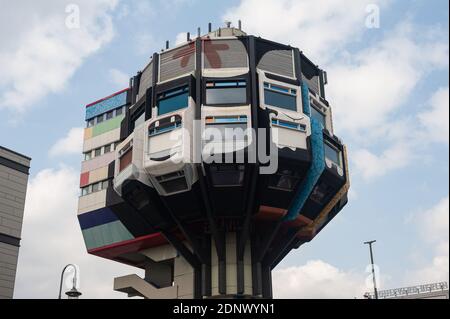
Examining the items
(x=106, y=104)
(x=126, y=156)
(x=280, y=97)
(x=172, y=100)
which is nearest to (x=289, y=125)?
(x=280, y=97)

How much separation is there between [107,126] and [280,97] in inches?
932

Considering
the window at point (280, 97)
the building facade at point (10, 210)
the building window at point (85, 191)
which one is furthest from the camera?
the building window at point (85, 191)

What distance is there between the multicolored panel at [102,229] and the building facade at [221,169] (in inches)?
6.2

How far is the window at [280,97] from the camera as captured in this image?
4759 cm

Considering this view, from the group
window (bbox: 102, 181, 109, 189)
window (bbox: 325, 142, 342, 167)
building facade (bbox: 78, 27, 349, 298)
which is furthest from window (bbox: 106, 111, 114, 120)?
window (bbox: 325, 142, 342, 167)

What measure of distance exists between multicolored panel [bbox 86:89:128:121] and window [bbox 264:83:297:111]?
68.9 ft

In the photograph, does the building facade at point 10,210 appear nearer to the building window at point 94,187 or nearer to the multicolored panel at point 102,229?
the building window at point 94,187

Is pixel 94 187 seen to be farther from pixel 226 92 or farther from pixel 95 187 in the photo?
pixel 226 92

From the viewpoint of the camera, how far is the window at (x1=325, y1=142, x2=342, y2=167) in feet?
164

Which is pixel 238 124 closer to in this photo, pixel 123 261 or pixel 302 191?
pixel 302 191

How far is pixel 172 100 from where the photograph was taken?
4859cm

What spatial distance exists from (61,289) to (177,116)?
54.1 feet

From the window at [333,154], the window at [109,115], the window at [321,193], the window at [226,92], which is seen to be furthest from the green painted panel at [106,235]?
the window at [333,154]

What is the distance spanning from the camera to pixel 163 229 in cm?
5056
